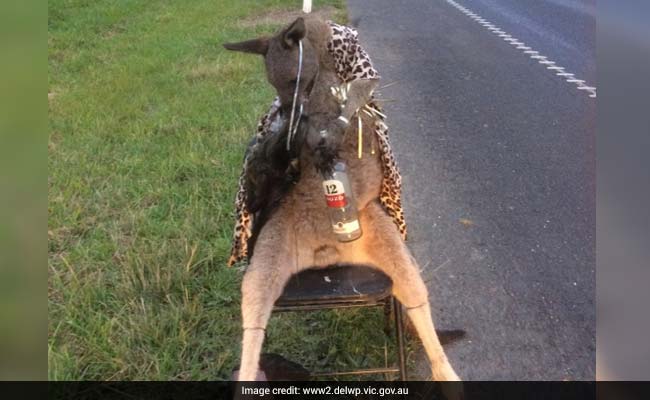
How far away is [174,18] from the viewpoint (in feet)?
25.1

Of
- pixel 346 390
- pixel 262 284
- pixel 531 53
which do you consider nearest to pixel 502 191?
pixel 346 390

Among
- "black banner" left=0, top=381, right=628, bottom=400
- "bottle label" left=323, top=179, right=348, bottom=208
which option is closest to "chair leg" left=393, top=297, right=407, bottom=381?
"black banner" left=0, top=381, right=628, bottom=400

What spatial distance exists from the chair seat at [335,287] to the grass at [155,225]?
61 cm

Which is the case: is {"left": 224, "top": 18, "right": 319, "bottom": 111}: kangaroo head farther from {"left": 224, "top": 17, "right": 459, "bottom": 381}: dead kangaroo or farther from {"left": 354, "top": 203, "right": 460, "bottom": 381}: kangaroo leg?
{"left": 354, "top": 203, "right": 460, "bottom": 381}: kangaroo leg

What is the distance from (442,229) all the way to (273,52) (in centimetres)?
202

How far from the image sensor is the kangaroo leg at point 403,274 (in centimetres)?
182

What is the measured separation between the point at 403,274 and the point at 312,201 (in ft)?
1.13

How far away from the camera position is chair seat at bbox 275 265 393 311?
6.00 ft

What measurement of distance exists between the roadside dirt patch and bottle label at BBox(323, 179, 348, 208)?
547cm

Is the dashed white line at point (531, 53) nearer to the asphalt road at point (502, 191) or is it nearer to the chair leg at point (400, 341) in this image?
the asphalt road at point (502, 191)

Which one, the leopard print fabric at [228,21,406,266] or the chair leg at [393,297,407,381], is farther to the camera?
the chair leg at [393,297,407,381]

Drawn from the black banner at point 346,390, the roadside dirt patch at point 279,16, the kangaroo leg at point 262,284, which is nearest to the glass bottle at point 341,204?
the kangaroo leg at point 262,284
